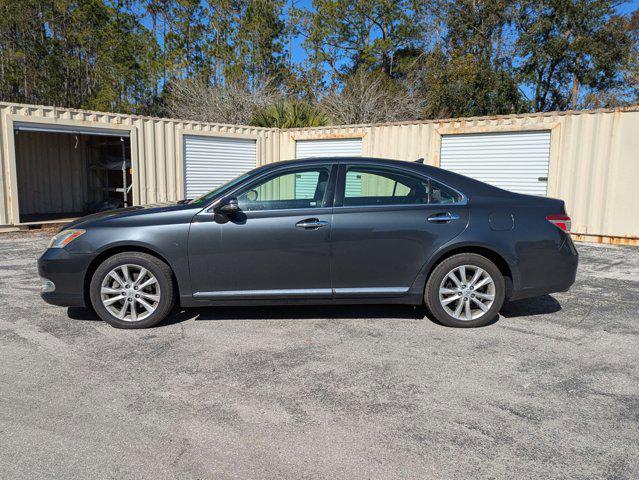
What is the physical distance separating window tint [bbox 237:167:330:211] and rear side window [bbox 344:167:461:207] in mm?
258

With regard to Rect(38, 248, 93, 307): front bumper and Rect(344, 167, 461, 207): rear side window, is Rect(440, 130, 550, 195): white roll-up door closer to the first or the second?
Rect(344, 167, 461, 207): rear side window

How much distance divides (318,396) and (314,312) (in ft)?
6.53

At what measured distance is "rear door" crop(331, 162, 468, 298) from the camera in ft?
15.1

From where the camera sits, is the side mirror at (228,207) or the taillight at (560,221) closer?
the side mirror at (228,207)

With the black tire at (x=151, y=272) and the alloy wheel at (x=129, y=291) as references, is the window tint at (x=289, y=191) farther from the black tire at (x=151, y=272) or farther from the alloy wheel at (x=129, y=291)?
the alloy wheel at (x=129, y=291)

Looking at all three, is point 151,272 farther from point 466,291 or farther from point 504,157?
point 504,157

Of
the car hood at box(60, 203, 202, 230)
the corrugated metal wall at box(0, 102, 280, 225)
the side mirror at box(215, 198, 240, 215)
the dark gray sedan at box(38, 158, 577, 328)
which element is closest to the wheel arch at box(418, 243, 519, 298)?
the dark gray sedan at box(38, 158, 577, 328)

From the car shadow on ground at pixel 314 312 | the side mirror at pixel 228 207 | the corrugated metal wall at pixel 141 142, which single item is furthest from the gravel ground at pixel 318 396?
the corrugated metal wall at pixel 141 142

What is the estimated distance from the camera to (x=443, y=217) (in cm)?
465

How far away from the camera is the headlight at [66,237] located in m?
4.59

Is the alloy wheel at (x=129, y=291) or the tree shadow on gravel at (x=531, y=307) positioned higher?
the alloy wheel at (x=129, y=291)

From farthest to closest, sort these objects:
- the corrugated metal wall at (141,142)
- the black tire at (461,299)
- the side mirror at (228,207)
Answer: the corrugated metal wall at (141,142) → the black tire at (461,299) → the side mirror at (228,207)

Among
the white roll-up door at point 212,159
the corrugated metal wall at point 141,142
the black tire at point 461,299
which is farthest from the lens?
the white roll-up door at point 212,159

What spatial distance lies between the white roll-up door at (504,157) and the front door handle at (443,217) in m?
7.19
